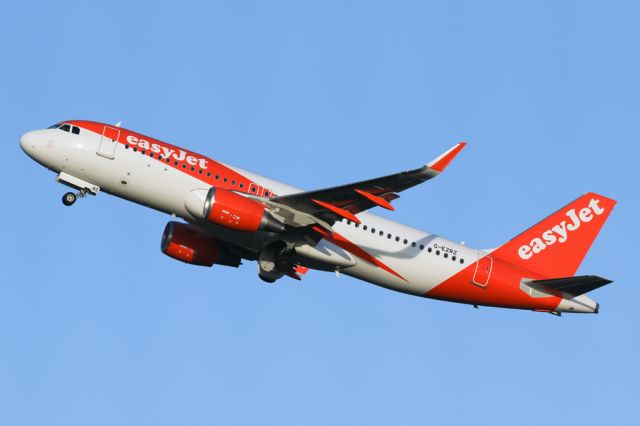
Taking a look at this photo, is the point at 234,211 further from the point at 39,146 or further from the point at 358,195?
the point at 39,146

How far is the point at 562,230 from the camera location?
144ft

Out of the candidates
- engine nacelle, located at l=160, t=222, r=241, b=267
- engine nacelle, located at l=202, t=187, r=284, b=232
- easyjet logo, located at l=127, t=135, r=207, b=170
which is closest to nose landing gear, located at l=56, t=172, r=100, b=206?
easyjet logo, located at l=127, t=135, r=207, b=170

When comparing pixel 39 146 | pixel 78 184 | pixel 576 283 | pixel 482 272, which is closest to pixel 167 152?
pixel 78 184

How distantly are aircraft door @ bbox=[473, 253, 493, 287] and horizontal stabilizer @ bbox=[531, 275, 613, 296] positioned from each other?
2.04 metres

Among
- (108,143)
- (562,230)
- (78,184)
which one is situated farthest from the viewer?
(562,230)

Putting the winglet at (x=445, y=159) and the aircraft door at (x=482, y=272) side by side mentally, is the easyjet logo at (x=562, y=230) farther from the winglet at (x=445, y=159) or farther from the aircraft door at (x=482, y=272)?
the winglet at (x=445, y=159)

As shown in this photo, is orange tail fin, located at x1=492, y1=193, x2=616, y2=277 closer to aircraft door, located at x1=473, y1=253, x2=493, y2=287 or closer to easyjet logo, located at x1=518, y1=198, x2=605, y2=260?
easyjet logo, located at x1=518, y1=198, x2=605, y2=260

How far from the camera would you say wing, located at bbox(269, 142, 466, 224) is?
33094mm

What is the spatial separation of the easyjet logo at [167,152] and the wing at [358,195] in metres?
3.61

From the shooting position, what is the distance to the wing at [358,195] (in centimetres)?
3309

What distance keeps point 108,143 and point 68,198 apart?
2873 mm

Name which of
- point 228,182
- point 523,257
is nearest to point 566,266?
point 523,257

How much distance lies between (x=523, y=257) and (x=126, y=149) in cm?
1783

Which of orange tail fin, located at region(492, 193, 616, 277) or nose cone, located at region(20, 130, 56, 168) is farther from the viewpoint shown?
orange tail fin, located at region(492, 193, 616, 277)
